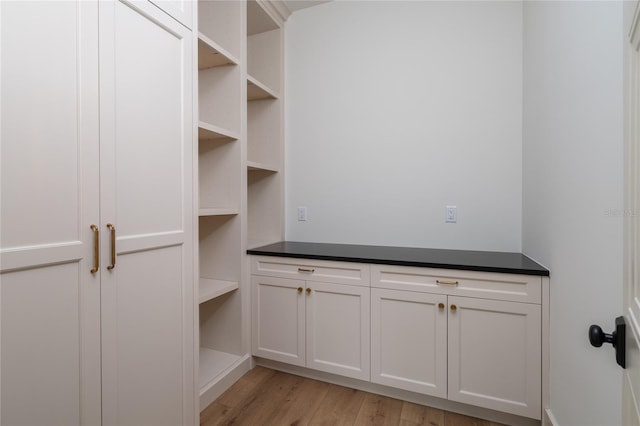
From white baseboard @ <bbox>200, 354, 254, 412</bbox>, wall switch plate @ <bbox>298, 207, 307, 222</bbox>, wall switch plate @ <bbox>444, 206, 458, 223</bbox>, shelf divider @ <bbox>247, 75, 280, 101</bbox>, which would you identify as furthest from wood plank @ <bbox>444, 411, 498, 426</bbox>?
shelf divider @ <bbox>247, 75, 280, 101</bbox>

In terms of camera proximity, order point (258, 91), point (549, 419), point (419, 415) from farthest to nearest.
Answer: point (258, 91), point (419, 415), point (549, 419)

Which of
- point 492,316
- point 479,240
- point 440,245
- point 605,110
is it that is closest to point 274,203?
point 440,245

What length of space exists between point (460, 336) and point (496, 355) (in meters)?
0.19

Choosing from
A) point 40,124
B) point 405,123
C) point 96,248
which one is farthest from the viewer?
point 405,123

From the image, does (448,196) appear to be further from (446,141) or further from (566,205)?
(566,205)

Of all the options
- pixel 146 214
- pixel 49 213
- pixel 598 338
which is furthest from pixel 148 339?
pixel 598 338

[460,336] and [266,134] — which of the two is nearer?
[460,336]

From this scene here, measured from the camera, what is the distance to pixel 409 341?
1911 mm

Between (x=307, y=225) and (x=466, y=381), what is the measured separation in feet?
5.08

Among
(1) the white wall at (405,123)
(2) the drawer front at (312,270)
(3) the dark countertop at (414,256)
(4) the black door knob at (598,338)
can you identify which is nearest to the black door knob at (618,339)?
(4) the black door knob at (598,338)

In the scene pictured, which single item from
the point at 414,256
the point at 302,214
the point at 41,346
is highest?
the point at 302,214

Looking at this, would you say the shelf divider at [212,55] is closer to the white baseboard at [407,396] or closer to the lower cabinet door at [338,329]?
the lower cabinet door at [338,329]

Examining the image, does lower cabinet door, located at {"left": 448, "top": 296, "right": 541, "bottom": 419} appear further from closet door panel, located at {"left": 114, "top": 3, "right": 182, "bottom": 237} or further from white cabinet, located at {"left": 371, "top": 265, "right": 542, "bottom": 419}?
closet door panel, located at {"left": 114, "top": 3, "right": 182, "bottom": 237}

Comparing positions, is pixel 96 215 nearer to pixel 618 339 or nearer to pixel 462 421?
pixel 618 339
